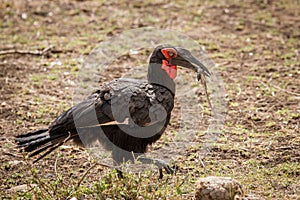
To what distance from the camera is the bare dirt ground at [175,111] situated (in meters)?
4.46

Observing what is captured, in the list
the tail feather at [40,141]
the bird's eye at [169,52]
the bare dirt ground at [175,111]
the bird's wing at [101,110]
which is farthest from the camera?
the bird's eye at [169,52]

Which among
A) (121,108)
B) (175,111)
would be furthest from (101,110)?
(175,111)

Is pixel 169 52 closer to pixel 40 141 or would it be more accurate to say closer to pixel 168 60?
pixel 168 60

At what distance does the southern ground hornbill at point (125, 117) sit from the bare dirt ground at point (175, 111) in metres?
0.27

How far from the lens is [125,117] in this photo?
4582 millimetres

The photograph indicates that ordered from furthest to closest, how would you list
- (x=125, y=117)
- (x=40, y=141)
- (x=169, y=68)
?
(x=169, y=68), (x=40, y=141), (x=125, y=117)

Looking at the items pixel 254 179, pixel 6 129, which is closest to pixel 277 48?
pixel 254 179

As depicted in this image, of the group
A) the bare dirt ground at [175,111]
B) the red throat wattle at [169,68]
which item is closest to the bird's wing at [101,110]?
the red throat wattle at [169,68]

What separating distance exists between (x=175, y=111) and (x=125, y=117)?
167cm

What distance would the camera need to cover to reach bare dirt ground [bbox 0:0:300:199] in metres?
4.46

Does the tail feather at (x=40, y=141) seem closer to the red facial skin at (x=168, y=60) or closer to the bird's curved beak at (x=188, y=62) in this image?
the red facial skin at (x=168, y=60)

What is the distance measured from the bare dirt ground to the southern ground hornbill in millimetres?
270

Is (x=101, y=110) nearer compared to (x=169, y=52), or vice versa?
(x=101, y=110)

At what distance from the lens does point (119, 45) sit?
7918mm
